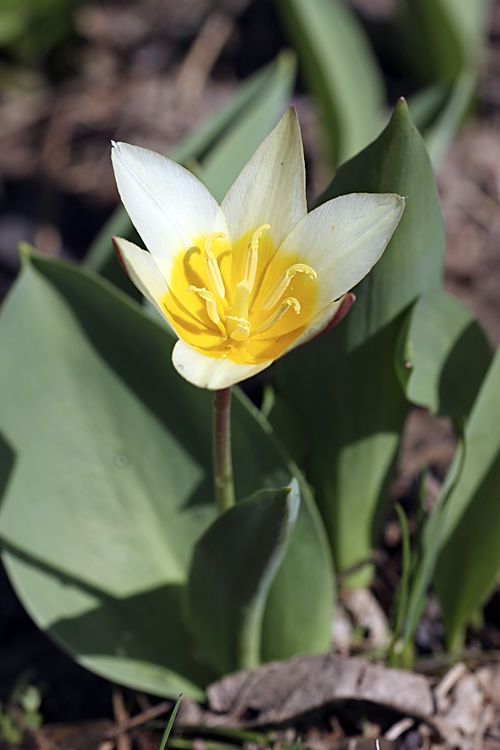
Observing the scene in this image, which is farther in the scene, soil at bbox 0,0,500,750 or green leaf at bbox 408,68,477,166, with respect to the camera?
soil at bbox 0,0,500,750

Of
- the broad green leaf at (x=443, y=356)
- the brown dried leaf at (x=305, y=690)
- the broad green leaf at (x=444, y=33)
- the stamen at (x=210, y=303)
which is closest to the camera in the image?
the stamen at (x=210, y=303)

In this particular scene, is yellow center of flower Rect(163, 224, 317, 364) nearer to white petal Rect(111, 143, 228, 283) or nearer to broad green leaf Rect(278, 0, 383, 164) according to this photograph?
white petal Rect(111, 143, 228, 283)

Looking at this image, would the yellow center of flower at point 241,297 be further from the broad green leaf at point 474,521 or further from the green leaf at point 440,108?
the green leaf at point 440,108

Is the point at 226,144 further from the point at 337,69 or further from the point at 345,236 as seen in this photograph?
the point at 337,69

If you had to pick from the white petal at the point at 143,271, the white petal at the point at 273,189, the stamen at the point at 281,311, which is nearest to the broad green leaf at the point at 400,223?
the white petal at the point at 273,189

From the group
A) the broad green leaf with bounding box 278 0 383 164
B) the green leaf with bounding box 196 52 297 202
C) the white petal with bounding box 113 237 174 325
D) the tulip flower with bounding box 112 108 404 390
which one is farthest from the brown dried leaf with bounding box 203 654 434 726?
the broad green leaf with bounding box 278 0 383 164

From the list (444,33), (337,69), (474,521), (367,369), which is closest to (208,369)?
(367,369)
